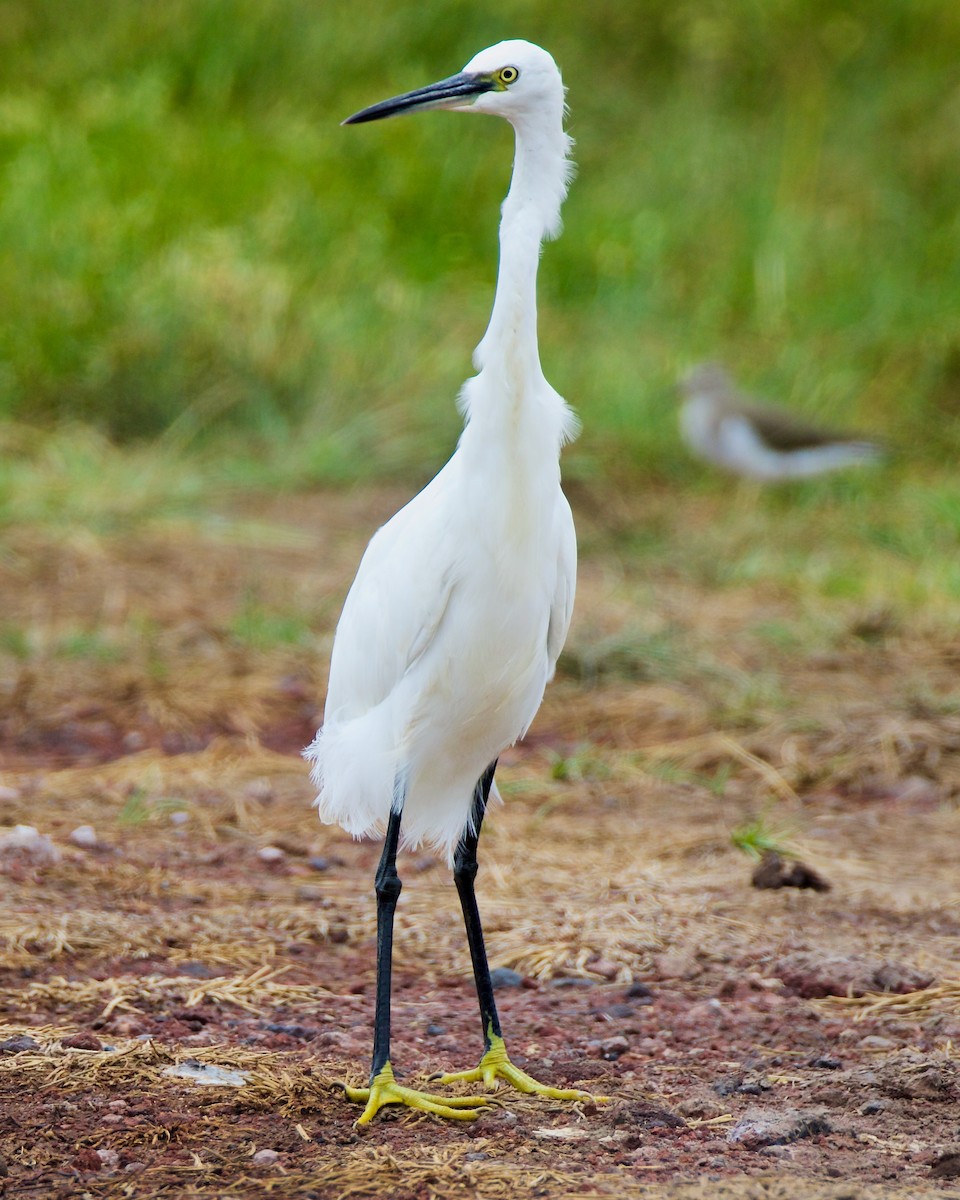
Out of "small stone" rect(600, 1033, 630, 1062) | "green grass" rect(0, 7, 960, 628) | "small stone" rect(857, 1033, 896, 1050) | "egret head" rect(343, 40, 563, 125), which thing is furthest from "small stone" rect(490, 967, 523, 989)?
"green grass" rect(0, 7, 960, 628)

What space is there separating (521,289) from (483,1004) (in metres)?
1.39

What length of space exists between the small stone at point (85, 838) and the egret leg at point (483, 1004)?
134 centimetres

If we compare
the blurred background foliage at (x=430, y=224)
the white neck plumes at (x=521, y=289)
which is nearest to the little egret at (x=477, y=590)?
the white neck plumes at (x=521, y=289)

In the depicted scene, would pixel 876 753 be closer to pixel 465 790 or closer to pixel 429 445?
pixel 465 790

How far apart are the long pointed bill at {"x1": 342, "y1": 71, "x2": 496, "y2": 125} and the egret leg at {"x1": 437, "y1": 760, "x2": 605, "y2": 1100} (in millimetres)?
1303

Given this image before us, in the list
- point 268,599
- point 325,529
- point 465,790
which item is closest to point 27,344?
point 325,529

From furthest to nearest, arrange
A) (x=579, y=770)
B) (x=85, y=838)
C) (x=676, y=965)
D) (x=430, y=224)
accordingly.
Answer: (x=430, y=224), (x=579, y=770), (x=85, y=838), (x=676, y=965)

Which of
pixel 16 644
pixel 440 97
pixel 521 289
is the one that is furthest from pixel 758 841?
pixel 16 644

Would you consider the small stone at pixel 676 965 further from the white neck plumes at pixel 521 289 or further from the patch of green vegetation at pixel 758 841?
the white neck plumes at pixel 521 289

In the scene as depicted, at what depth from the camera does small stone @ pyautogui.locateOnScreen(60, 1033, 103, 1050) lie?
9.53ft

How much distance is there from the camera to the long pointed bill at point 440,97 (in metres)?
2.85

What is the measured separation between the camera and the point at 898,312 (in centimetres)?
969

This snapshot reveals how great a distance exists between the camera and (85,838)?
4.13 meters

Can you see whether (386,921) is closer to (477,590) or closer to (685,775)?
(477,590)
